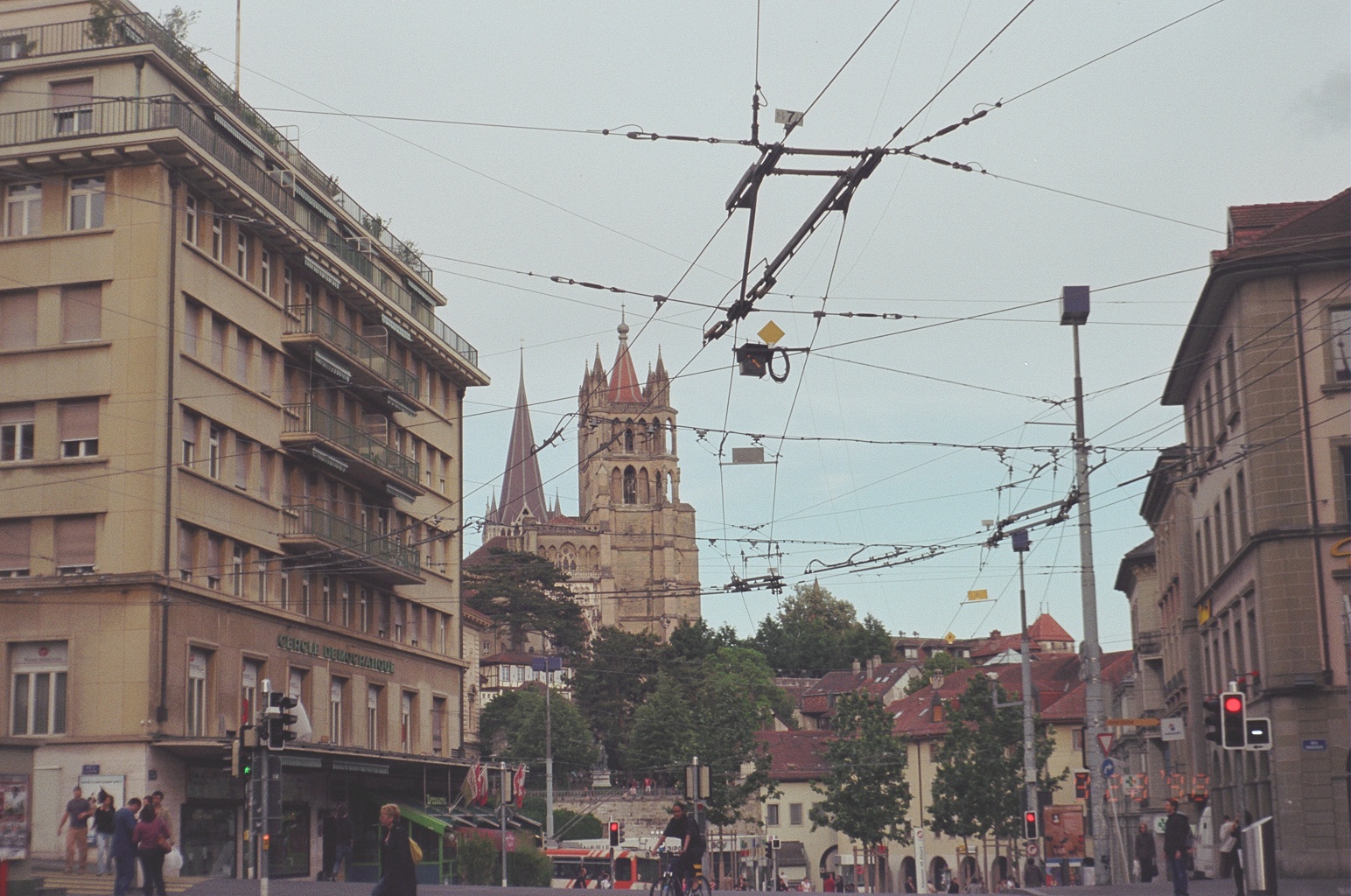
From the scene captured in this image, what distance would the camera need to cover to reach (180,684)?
34.4 metres

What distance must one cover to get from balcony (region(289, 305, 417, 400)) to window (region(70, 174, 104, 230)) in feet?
22.0

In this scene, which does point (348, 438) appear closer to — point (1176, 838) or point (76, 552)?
point (76, 552)

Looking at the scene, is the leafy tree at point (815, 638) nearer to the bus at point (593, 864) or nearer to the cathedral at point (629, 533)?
the cathedral at point (629, 533)

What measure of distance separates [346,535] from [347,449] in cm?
252

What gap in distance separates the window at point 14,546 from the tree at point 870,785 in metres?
49.7

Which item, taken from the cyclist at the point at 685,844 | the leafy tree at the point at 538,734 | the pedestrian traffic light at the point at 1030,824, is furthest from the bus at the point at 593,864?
the cyclist at the point at 685,844

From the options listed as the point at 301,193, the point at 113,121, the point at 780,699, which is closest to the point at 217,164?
the point at 113,121

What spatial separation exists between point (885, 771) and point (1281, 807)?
4452 cm

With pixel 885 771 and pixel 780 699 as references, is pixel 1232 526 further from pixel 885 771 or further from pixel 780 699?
pixel 780 699

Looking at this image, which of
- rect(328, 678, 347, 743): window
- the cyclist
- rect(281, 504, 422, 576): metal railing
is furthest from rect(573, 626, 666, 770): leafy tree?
the cyclist

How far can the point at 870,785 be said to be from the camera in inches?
3022

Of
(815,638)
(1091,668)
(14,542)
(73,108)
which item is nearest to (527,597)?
(815,638)

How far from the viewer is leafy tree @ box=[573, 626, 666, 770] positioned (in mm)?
116062

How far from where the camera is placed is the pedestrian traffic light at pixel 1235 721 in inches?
898
